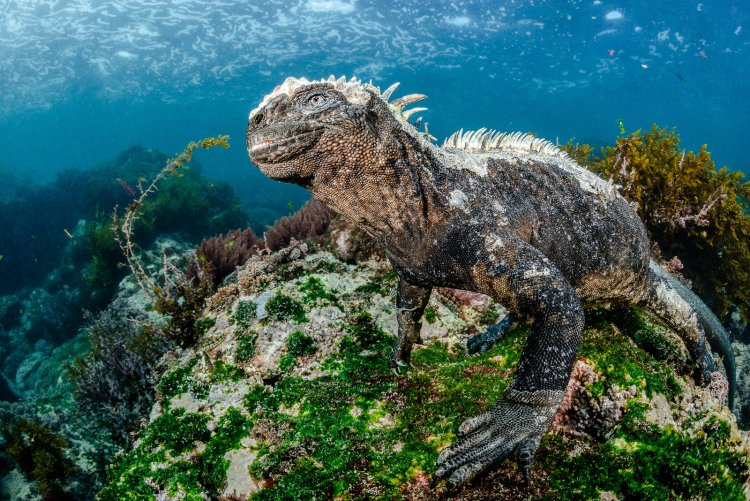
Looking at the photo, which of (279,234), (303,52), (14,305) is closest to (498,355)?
(279,234)

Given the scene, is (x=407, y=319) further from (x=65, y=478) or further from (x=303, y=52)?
(x=303, y=52)

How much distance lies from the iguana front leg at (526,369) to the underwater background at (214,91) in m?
1.76

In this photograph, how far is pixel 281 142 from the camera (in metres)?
2.08

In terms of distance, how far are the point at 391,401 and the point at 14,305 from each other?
1614 cm

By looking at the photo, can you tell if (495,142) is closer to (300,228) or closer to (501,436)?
(501,436)

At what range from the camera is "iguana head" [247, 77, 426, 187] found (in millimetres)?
2088

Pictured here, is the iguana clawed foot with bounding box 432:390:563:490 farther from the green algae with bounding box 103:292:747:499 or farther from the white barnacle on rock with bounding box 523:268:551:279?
the white barnacle on rock with bounding box 523:268:551:279

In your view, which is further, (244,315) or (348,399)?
(244,315)

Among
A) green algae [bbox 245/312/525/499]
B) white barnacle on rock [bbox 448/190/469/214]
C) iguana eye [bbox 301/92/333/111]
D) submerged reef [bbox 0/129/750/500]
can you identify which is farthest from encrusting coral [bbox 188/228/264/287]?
white barnacle on rock [bbox 448/190/469/214]

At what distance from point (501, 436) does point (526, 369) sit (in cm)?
35

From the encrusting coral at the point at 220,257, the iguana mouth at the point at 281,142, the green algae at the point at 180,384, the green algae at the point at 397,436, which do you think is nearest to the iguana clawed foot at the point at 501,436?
the green algae at the point at 397,436

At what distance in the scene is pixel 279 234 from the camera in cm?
686

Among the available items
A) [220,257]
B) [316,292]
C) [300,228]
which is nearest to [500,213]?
[316,292]

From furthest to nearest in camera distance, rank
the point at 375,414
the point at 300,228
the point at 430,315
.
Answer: the point at 300,228
the point at 430,315
the point at 375,414
